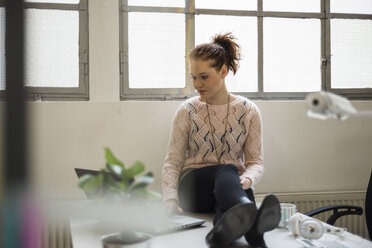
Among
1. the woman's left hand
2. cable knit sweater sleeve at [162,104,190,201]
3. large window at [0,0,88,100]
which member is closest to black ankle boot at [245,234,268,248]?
the woman's left hand

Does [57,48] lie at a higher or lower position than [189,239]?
higher

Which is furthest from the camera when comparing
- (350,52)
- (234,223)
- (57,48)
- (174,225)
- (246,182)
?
(350,52)

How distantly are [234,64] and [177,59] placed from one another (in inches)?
14.7

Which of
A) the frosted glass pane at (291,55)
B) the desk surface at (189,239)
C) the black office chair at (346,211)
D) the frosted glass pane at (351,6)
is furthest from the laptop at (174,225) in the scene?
the frosted glass pane at (351,6)

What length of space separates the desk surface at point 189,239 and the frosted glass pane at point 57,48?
0.95 meters

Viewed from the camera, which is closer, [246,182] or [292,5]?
[246,182]

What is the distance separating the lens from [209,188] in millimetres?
1743

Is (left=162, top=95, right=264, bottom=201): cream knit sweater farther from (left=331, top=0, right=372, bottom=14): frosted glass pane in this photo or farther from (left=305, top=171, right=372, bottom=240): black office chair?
(left=331, top=0, right=372, bottom=14): frosted glass pane

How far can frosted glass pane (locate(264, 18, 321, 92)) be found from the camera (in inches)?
95.1

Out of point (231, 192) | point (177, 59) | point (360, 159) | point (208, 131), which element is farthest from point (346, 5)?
point (231, 192)

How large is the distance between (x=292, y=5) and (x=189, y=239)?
1.69m

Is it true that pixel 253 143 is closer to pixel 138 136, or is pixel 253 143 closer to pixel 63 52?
pixel 138 136

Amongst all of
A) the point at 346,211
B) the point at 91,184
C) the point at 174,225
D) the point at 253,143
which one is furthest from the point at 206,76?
the point at 91,184

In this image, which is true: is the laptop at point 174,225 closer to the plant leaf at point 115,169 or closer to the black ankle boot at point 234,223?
the black ankle boot at point 234,223
